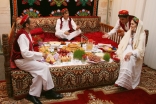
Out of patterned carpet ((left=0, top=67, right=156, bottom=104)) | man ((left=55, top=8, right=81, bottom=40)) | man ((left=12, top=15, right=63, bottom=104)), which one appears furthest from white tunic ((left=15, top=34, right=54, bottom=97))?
man ((left=55, top=8, right=81, bottom=40))

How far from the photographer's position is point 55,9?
473cm

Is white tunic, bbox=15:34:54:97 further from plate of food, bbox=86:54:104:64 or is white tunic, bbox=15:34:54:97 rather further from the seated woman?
the seated woman

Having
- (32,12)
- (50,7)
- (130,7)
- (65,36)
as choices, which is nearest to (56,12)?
(50,7)

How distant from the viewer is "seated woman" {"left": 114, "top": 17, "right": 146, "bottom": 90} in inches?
116

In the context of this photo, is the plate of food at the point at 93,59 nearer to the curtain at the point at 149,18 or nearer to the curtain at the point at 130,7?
the curtain at the point at 149,18

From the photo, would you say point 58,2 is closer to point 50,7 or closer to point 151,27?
point 50,7

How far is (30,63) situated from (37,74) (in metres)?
0.17

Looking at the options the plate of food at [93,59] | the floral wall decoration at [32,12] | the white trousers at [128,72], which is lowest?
the white trousers at [128,72]

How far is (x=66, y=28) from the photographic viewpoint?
437 cm

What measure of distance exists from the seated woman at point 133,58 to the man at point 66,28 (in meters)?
1.39

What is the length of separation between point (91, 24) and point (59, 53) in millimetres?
1800

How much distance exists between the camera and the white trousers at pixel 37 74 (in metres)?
2.53

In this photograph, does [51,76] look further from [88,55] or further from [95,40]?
[95,40]

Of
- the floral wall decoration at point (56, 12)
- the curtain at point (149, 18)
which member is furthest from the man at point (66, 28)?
the curtain at point (149, 18)
